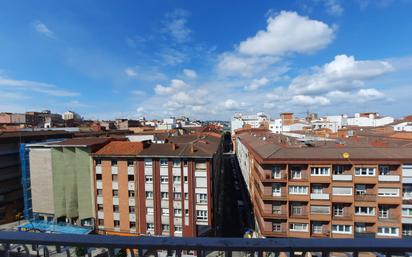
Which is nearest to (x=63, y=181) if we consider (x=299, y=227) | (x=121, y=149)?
(x=121, y=149)

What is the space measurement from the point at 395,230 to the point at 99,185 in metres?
26.7

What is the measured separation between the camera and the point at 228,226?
86.2ft

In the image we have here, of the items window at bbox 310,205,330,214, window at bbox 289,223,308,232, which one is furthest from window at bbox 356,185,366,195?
window at bbox 289,223,308,232

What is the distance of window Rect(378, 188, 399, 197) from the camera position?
683 inches

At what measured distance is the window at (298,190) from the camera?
18406mm

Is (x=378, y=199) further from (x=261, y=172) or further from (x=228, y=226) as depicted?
(x=228, y=226)

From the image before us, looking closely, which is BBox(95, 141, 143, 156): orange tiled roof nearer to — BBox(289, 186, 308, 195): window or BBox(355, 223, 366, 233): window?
BBox(289, 186, 308, 195): window

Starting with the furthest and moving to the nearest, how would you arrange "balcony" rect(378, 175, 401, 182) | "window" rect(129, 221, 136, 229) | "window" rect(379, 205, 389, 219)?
"window" rect(129, 221, 136, 229) < "window" rect(379, 205, 389, 219) < "balcony" rect(378, 175, 401, 182)

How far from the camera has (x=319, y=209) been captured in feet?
59.5

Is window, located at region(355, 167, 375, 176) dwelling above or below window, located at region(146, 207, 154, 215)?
above

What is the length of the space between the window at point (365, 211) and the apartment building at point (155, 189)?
12157mm

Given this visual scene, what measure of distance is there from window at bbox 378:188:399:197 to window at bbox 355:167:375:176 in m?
1.41

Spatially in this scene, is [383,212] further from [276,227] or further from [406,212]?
[276,227]

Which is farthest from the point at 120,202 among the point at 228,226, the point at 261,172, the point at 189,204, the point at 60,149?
the point at 261,172
